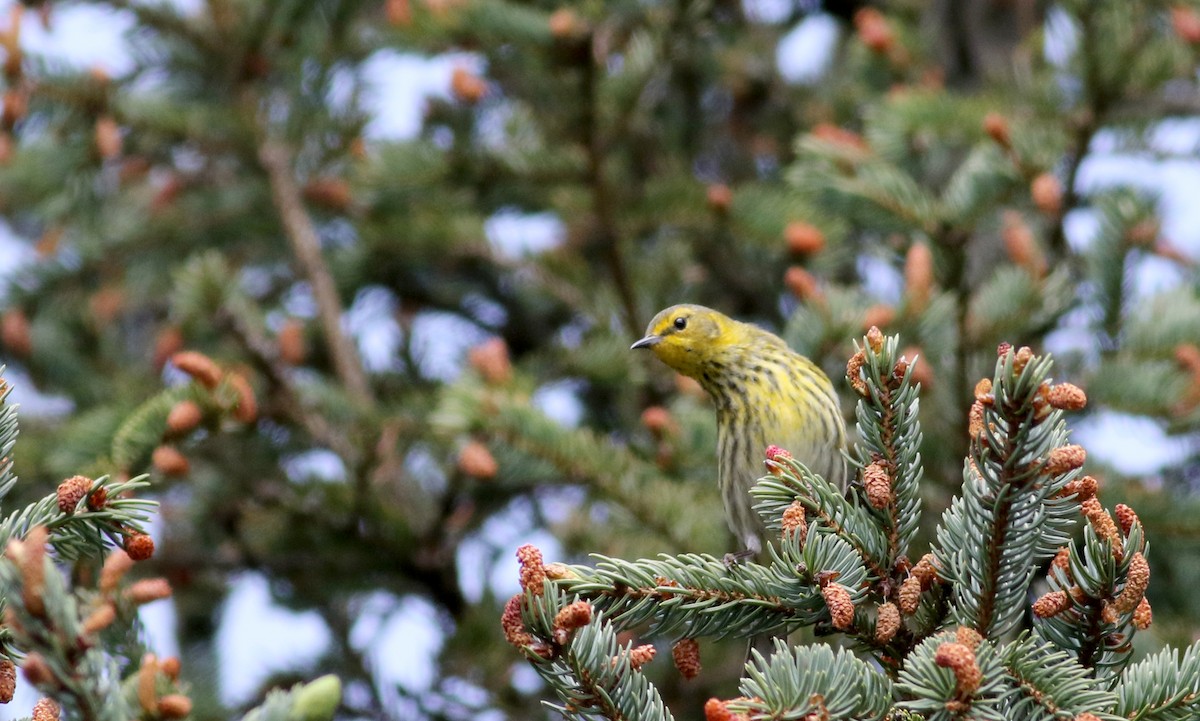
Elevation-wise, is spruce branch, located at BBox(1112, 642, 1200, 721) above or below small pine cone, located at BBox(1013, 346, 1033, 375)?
below

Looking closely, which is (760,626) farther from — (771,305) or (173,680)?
(771,305)

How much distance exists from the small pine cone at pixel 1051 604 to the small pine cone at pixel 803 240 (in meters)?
2.49

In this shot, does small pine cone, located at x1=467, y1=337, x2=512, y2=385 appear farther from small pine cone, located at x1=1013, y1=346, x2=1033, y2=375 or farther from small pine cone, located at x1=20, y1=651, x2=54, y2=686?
small pine cone, located at x1=20, y1=651, x2=54, y2=686

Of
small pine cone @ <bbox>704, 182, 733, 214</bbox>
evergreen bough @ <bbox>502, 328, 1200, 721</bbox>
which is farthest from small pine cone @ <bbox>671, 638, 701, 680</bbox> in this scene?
small pine cone @ <bbox>704, 182, 733, 214</bbox>

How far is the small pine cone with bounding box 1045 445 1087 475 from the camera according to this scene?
5.85 ft

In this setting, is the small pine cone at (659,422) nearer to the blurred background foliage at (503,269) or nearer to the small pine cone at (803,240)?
the blurred background foliage at (503,269)

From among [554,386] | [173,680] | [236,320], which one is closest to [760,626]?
[173,680]

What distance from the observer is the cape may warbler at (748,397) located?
3949mm

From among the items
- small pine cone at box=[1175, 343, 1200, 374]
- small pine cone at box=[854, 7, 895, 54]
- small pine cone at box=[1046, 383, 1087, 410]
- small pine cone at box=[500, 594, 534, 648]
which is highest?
small pine cone at box=[854, 7, 895, 54]

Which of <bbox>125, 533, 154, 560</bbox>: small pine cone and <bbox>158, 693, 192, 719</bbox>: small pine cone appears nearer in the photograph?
<bbox>158, 693, 192, 719</bbox>: small pine cone

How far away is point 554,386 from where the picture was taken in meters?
4.89

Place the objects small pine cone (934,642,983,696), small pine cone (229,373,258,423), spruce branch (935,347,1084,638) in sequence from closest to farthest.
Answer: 1. small pine cone (934,642,983,696)
2. spruce branch (935,347,1084,638)
3. small pine cone (229,373,258,423)

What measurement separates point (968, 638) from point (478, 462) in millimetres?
1956

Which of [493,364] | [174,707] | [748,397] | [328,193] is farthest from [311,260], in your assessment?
[174,707]
